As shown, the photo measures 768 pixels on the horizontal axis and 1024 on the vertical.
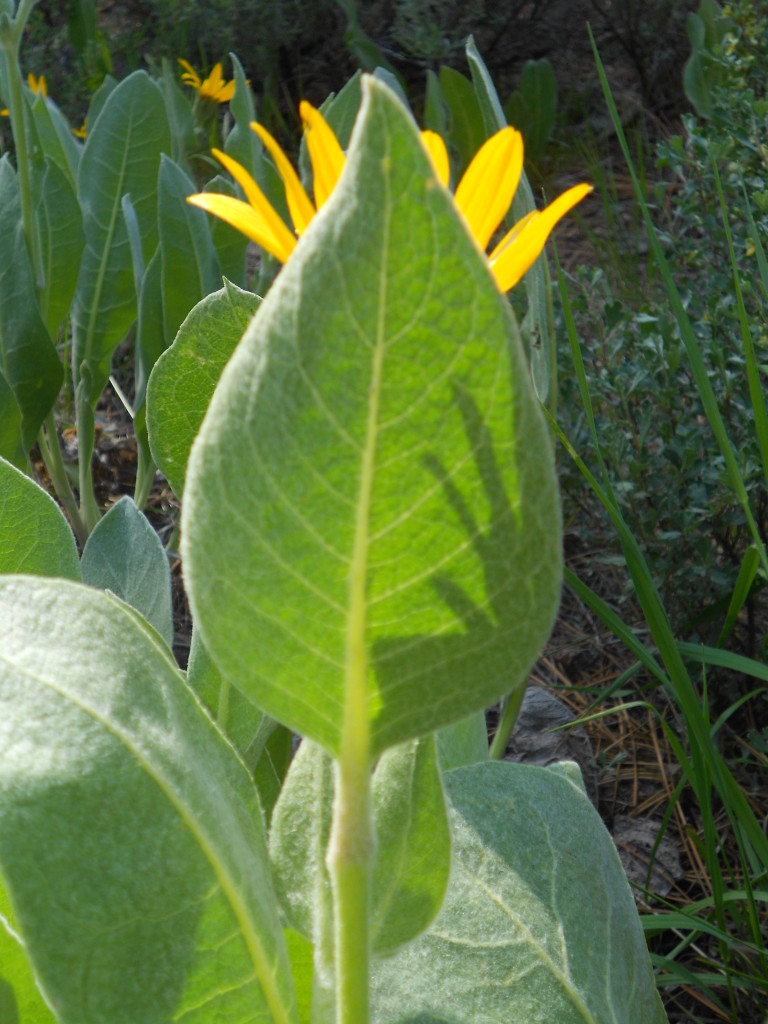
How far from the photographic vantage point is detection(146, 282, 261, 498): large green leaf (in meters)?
0.65

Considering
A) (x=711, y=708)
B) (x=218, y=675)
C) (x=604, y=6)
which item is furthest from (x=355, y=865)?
(x=604, y=6)

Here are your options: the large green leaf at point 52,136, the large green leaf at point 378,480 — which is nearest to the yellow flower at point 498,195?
the large green leaf at point 378,480

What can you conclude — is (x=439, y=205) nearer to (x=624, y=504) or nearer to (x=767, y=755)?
Answer: (x=767, y=755)

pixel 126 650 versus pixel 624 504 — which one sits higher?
pixel 126 650

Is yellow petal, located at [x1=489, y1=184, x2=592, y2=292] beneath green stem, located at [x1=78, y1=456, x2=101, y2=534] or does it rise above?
above

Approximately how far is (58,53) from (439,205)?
479cm

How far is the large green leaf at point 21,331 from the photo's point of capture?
1580 millimetres

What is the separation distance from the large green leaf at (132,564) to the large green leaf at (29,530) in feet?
0.30

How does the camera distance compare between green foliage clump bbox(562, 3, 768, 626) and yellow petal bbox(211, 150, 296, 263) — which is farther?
green foliage clump bbox(562, 3, 768, 626)

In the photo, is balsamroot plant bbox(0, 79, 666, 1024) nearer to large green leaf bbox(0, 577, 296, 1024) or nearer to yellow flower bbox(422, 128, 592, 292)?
large green leaf bbox(0, 577, 296, 1024)

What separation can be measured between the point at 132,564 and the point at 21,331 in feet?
2.89

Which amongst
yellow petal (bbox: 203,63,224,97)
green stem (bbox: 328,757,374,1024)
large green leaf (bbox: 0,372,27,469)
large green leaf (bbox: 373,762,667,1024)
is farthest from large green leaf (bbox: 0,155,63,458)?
yellow petal (bbox: 203,63,224,97)

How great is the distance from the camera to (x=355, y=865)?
16.1 inches

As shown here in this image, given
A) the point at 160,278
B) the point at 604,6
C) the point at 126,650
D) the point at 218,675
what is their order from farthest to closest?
the point at 604,6 → the point at 160,278 → the point at 218,675 → the point at 126,650
